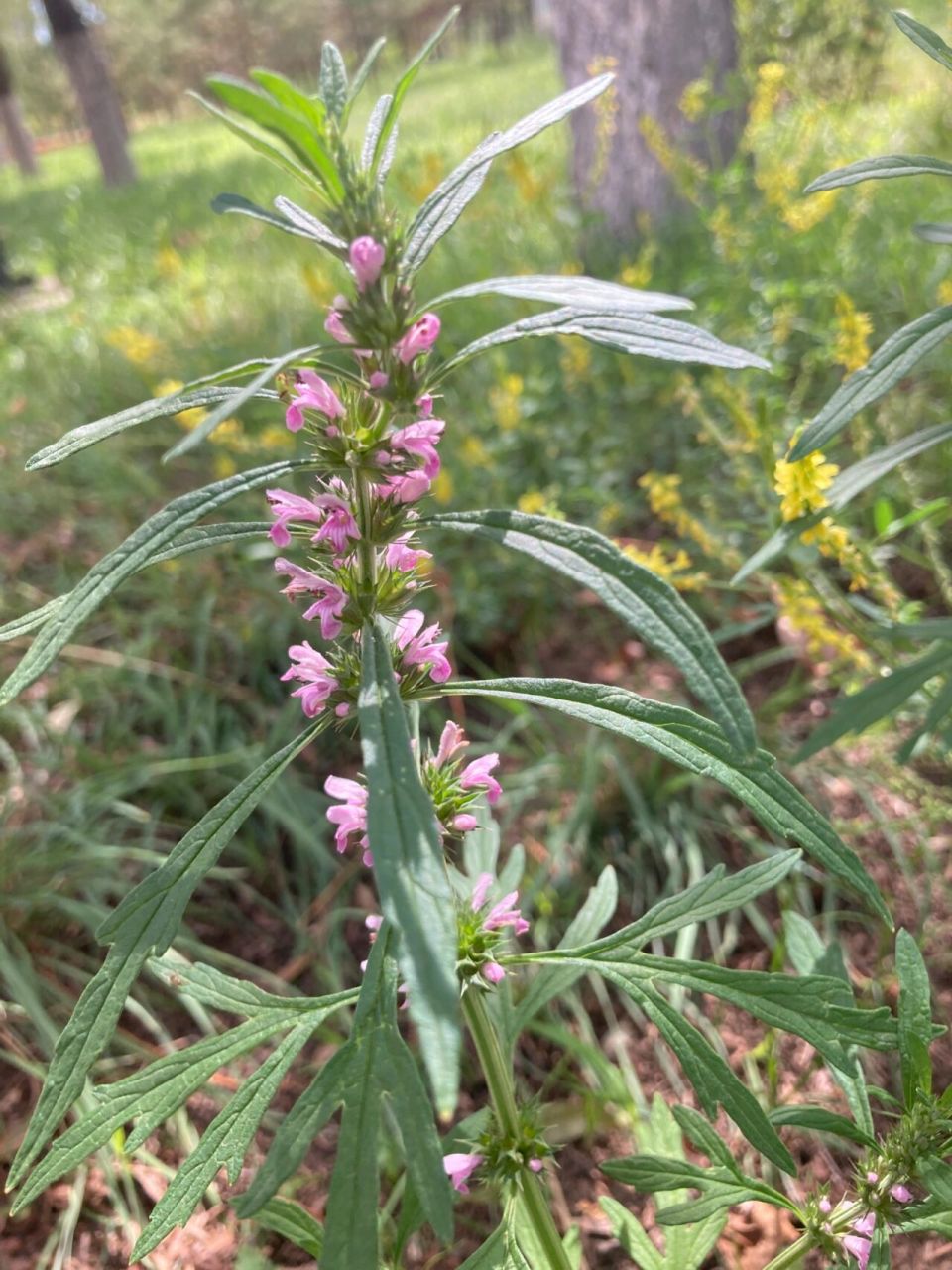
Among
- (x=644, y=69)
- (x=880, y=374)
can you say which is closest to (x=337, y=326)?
(x=880, y=374)

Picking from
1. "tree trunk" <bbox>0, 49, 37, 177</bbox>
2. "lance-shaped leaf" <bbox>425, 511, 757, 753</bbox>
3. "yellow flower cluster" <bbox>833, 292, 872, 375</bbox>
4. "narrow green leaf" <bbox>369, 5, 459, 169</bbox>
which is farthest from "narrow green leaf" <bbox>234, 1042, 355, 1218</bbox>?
"tree trunk" <bbox>0, 49, 37, 177</bbox>

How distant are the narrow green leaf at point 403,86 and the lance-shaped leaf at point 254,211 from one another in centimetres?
8

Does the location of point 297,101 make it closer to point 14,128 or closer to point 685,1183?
point 685,1183

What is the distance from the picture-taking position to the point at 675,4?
3.71m

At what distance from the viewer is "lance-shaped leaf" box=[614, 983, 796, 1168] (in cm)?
84

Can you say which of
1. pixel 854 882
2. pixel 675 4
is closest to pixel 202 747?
pixel 854 882

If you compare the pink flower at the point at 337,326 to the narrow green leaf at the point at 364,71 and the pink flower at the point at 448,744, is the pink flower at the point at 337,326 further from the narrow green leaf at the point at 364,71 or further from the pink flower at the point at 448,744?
the pink flower at the point at 448,744

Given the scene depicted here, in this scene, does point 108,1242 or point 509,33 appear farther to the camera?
point 509,33

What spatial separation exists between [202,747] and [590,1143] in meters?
1.37

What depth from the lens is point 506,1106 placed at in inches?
39.0

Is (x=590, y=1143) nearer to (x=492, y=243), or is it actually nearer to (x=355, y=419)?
(x=355, y=419)

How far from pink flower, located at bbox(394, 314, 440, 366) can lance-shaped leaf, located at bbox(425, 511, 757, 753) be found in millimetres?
164

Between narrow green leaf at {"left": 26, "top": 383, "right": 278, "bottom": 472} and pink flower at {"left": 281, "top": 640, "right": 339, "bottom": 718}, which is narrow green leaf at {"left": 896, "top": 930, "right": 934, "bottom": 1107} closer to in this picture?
pink flower at {"left": 281, "top": 640, "right": 339, "bottom": 718}

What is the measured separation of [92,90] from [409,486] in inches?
507
